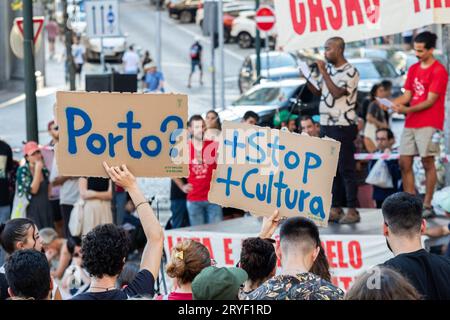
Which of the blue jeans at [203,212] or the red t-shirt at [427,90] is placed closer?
the red t-shirt at [427,90]

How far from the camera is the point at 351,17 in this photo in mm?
10406

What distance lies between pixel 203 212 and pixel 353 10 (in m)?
3.17

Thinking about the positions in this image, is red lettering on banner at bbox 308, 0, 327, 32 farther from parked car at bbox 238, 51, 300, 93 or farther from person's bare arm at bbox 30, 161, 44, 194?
parked car at bbox 238, 51, 300, 93

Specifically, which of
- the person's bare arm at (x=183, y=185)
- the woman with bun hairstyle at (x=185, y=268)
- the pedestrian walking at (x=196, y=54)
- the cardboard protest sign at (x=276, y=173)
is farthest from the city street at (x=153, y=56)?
the woman with bun hairstyle at (x=185, y=268)

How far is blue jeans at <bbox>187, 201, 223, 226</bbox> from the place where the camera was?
12.3 metres

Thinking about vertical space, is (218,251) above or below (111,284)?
below

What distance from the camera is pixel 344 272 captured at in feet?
35.9

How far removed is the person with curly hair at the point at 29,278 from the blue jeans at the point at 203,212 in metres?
6.66

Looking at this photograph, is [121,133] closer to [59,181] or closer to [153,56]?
[59,181]

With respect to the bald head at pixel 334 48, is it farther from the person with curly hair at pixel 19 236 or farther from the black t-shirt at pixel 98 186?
the person with curly hair at pixel 19 236

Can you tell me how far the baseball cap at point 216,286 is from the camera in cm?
520
